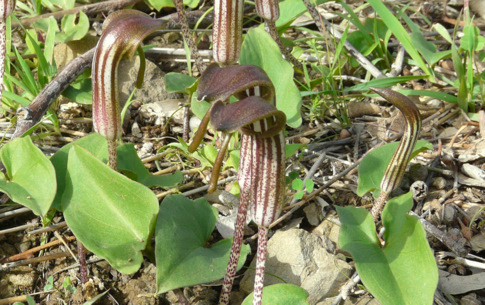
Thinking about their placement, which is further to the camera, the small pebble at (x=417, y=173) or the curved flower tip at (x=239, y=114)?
the small pebble at (x=417, y=173)

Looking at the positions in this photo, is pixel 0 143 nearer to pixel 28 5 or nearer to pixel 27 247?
pixel 27 247

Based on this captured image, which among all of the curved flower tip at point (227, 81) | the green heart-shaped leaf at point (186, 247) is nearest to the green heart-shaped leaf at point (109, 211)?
the green heart-shaped leaf at point (186, 247)

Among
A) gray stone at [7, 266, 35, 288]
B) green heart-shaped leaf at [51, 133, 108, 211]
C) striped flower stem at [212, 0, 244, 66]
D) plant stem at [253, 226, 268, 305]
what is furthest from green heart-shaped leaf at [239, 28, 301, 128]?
gray stone at [7, 266, 35, 288]

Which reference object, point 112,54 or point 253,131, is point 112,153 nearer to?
point 112,54

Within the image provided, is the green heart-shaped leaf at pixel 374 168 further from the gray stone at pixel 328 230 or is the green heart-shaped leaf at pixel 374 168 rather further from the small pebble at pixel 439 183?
the small pebble at pixel 439 183

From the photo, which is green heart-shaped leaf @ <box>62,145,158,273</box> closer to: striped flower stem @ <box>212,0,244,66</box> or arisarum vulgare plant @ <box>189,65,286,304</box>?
arisarum vulgare plant @ <box>189,65,286,304</box>

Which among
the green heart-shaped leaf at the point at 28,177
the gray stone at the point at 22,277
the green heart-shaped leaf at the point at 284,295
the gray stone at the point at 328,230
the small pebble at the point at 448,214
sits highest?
the green heart-shaped leaf at the point at 28,177

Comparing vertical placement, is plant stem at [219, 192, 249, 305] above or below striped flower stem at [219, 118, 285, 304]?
below
